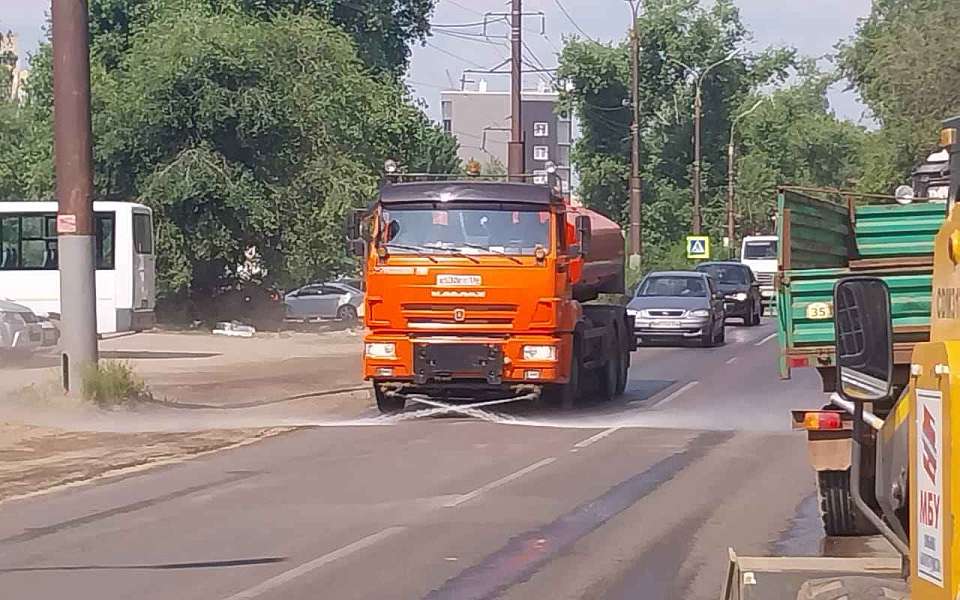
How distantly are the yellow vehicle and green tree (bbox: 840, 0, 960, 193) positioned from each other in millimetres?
41153

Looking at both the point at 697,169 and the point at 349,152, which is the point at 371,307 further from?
the point at 697,169

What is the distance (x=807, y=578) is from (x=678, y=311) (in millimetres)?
27876

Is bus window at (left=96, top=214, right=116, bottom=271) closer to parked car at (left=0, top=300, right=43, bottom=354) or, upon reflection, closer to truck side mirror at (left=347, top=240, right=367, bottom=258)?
parked car at (left=0, top=300, right=43, bottom=354)

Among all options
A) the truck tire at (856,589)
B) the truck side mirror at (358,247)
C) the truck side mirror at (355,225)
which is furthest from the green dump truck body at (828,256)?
the truck side mirror at (355,225)

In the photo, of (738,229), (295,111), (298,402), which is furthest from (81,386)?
(738,229)

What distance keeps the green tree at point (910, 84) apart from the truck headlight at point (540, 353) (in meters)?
28.2

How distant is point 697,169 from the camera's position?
6134 centimetres

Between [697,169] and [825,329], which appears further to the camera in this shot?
[697,169]

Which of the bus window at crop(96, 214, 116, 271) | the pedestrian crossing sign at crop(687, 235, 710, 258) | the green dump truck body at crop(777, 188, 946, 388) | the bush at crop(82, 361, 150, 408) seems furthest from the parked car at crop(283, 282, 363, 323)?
the green dump truck body at crop(777, 188, 946, 388)

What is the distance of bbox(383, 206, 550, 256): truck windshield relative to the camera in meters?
18.8

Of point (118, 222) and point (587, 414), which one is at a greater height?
point (118, 222)

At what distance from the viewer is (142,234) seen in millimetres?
33500

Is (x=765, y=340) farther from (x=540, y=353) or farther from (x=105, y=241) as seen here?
(x=540, y=353)

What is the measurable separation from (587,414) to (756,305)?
25245 mm
